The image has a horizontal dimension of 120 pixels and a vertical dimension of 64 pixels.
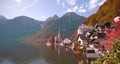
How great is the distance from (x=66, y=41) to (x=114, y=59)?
362 feet

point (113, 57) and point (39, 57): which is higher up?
point (113, 57)

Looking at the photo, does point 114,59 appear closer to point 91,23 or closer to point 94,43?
point 94,43

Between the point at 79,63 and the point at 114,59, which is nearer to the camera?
the point at 114,59

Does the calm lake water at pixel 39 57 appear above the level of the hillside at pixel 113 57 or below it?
below

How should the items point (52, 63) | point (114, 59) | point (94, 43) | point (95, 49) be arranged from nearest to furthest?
point (114, 59)
point (52, 63)
point (95, 49)
point (94, 43)

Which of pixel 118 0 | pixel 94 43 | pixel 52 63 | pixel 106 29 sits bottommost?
pixel 52 63

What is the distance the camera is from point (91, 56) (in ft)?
161

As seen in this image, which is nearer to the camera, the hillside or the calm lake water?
the hillside

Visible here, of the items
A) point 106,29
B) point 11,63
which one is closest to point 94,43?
point 106,29

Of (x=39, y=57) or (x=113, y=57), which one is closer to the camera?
(x=113, y=57)

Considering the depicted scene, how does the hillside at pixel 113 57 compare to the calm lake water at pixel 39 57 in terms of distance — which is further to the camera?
the calm lake water at pixel 39 57

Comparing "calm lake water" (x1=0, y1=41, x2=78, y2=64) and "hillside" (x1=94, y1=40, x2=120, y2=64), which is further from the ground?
"hillside" (x1=94, y1=40, x2=120, y2=64)

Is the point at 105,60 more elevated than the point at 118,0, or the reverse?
the point at 118,0

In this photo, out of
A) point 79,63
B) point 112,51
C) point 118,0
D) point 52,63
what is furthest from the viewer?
point 118,0
